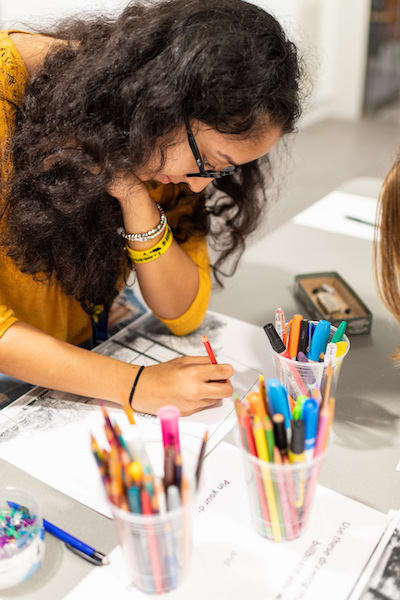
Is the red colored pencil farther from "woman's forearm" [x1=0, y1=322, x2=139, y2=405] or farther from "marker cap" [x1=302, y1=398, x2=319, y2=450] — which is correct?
"marker cap" [x1=302, y1=398, x2=319, y2=450]

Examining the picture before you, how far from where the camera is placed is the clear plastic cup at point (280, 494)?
55cm

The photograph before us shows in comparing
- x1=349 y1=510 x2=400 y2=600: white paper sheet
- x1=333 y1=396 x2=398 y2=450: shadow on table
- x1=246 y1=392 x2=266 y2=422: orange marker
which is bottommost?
x1=333 y1=396 x2=398 y2=450: shadow on table

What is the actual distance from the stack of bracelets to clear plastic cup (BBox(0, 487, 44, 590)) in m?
0.43

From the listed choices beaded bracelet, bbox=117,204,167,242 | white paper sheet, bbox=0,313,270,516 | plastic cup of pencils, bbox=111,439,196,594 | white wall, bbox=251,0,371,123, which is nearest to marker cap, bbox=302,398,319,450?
plastic cup of pencils, bbox=111,439,196,594

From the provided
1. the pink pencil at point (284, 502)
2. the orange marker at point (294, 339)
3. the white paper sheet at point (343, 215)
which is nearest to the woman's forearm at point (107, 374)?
the orange marker at point (294, 339)

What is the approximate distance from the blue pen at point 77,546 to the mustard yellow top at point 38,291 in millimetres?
283

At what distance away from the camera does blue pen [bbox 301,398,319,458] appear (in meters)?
0.54

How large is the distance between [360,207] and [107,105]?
82cm

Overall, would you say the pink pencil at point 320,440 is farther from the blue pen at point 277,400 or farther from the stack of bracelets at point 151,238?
the stack of bracelets at point 151,238

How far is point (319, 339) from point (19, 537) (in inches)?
14.8

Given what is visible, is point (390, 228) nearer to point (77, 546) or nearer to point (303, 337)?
point (303, 337)

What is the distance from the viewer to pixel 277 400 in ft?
1.87

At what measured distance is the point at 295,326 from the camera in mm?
730

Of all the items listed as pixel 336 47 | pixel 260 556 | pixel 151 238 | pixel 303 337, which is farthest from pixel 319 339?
pixel 336 47
